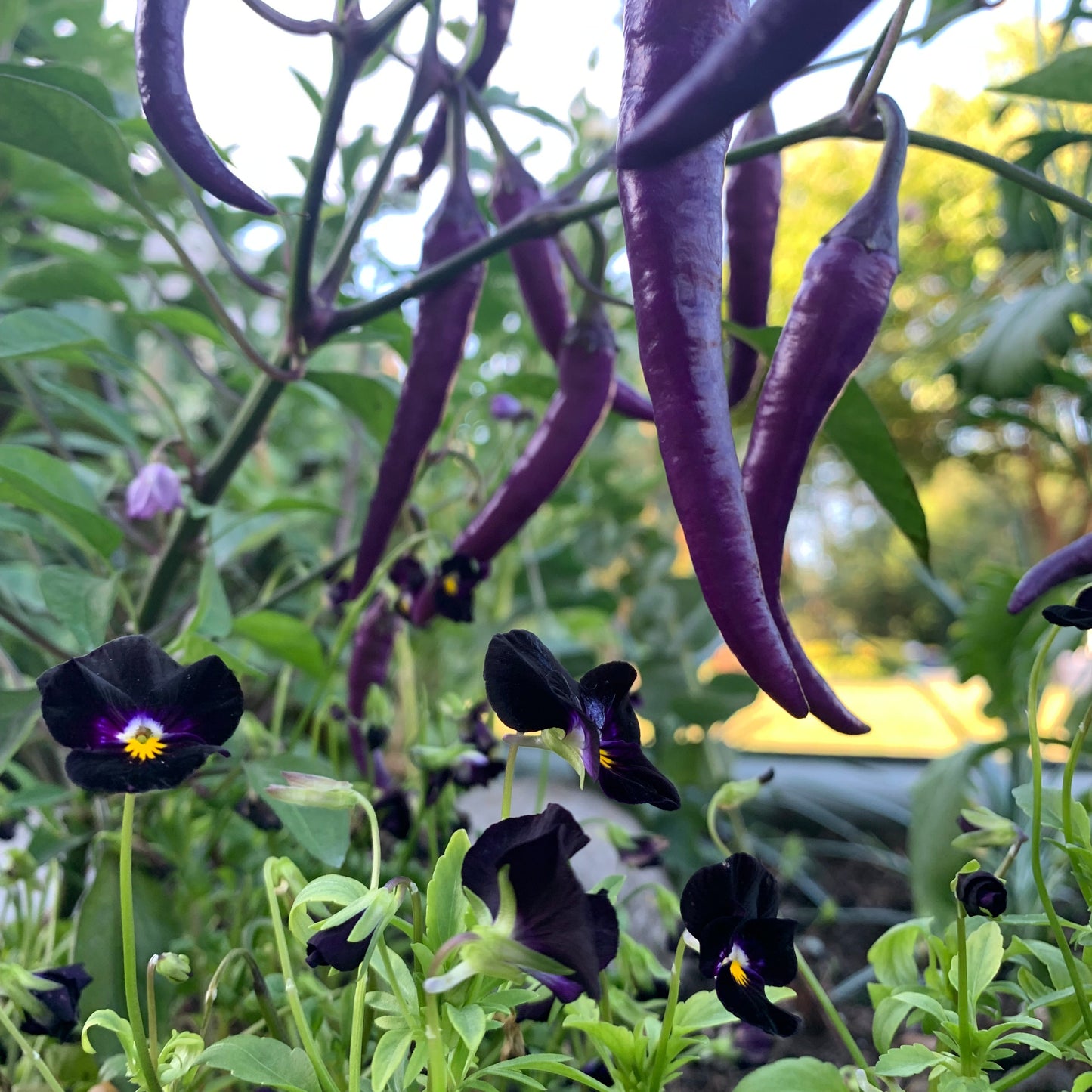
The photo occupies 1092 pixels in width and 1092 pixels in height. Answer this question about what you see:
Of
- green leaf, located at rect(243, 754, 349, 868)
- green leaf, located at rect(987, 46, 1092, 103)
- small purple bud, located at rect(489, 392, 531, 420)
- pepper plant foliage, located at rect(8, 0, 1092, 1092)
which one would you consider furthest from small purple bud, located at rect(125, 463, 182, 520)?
green leaf, located at rect(987, 46, 1092, 103)

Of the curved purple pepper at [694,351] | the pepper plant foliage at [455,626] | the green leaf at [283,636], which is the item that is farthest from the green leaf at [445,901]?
the green leaf at [283,636]

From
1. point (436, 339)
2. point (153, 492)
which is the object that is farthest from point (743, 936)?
point (153, 492)

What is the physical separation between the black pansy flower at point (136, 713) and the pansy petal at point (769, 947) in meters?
0.20

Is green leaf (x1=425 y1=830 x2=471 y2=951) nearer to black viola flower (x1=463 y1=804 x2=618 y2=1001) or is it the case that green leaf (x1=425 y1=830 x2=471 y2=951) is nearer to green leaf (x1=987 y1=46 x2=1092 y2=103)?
black viola flower (x1=463 y1=804 x2=618 y2=1001)

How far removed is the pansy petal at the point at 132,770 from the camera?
290 mm

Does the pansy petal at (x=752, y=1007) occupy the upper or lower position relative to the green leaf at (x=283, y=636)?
lower

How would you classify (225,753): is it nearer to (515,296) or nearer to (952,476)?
(515,296)

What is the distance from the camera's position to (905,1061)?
0.29m

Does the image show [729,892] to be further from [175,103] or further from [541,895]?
[175,103]

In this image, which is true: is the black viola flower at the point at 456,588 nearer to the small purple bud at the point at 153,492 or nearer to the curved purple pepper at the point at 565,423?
the curved purple pepper at the point at 565,423

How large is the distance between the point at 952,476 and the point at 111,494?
889cm

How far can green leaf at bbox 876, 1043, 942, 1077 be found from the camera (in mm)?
278

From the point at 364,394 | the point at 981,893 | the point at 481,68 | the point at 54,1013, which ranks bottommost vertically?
the point at 54,1013

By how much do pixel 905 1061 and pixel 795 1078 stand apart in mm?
41
